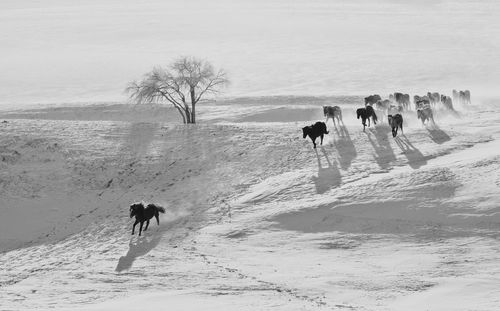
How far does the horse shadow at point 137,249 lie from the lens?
21.8m

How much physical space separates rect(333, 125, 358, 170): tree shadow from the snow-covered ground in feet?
0.34

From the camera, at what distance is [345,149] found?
31.5 meters

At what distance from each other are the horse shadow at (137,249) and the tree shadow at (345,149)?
31.3 ft

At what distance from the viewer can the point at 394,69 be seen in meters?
84.2

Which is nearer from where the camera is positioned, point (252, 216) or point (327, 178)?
point (252, 216)

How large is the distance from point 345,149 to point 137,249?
12562 mm

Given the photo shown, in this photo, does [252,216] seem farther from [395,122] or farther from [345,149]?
[395,122]

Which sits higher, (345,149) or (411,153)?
(345,149)

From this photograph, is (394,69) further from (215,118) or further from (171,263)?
(171,263)

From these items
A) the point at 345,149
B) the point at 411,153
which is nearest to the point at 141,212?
the point at 345,149

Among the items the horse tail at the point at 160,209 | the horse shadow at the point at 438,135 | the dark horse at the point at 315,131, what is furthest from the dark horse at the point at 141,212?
the horse shadow at the point at 438,135

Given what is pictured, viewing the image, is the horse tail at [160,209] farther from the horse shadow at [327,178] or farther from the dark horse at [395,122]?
the dark horse at [395,122]

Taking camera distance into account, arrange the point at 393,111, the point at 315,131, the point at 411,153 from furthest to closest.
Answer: the point at 393,111, the point at 315,131, the point at 411,153

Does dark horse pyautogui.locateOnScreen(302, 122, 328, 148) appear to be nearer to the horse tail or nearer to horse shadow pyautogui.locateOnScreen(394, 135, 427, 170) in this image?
horse shadow pyautogui.locateOnScreen(394, 135, 427, 170)
